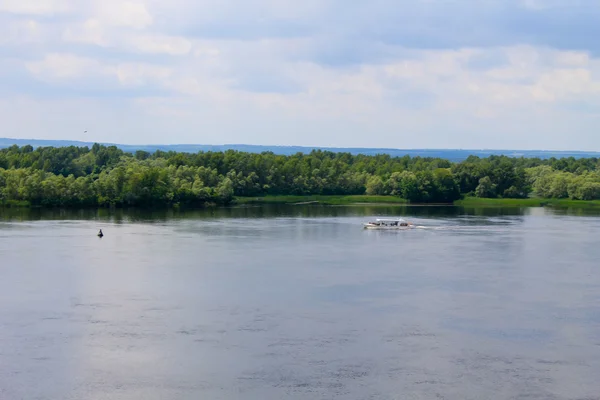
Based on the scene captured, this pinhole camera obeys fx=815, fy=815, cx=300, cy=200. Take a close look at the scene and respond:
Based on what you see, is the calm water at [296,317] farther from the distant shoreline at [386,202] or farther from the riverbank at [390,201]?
the riverbank at [390,201]

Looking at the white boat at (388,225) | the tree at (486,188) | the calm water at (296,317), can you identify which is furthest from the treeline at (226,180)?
the white boat at (388,225)

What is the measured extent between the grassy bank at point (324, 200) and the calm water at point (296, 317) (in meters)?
38.2

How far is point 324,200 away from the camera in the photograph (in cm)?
9225

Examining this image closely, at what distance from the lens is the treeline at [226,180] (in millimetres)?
75938

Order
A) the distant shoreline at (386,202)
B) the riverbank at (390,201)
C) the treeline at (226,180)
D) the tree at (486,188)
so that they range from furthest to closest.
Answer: the tree at (486,188)
the riverbank at (390,201)
the distant shoreline at (386,202)
the treeline at (226,180)

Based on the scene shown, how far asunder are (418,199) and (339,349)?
68.7m

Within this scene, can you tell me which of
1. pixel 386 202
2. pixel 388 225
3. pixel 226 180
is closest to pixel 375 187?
pixel 386 202

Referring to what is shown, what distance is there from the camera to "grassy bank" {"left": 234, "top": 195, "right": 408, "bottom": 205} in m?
89.4

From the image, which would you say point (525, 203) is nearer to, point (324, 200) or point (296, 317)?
point (324, 200)

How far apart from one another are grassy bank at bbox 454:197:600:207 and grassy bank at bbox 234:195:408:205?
740 cm

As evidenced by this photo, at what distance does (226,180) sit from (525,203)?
105 ft

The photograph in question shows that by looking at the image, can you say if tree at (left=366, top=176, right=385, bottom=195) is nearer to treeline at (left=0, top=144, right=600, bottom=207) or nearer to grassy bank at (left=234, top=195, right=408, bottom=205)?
treeline at (left=0, top=144, right=600, bottom=207)

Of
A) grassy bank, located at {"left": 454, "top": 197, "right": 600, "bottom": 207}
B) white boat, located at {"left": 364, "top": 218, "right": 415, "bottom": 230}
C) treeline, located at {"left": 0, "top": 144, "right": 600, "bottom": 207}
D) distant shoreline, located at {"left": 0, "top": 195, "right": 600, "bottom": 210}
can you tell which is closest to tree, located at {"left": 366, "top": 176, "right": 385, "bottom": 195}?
treeline, located at {"left": 0, "top": 144, "right": 600, "bottom": 207}

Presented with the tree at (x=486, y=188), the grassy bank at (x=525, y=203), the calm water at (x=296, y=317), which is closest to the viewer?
the calm water at (x=296, y=317)
